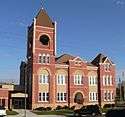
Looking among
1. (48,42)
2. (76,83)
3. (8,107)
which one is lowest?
(8,107)

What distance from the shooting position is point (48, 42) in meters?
75.2

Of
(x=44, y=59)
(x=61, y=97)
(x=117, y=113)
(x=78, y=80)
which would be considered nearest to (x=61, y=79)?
(x=61, y=97)

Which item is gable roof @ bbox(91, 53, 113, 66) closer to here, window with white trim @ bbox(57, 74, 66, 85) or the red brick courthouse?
the red brick courthouse

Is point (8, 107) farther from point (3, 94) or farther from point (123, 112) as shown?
point (123, 112)

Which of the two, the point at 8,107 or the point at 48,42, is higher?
the point at 48,42

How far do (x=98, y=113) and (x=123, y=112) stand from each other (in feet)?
49.6

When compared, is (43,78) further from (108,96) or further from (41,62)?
(108,96)

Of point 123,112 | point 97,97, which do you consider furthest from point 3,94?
point 123,112

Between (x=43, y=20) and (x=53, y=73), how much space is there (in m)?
12.2

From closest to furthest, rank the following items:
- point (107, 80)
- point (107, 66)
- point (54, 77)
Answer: point (54, 77) < point (107, 80) < point (107, 66)

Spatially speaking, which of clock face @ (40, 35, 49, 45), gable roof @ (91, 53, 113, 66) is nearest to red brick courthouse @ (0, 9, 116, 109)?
clock face @ (40, 35, 49, 45)

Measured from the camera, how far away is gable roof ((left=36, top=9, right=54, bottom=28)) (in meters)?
74.9

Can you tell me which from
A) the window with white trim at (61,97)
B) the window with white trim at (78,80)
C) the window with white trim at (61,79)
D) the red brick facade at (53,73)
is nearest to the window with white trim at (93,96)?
the red brick facade at (53,73)

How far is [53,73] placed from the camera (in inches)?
2928
